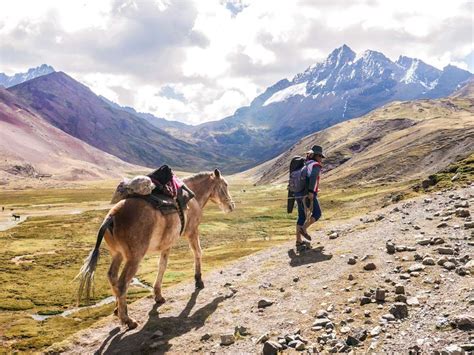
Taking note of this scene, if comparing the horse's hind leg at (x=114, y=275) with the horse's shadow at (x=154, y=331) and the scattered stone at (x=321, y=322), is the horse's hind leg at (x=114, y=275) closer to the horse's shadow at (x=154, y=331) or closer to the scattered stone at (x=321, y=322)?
the horse's shadow at (x=154, y=331)

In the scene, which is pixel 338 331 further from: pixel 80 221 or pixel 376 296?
pixel 80 221

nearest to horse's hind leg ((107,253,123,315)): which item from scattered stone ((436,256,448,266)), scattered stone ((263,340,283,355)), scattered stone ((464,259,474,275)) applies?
scattered stone ((263,340,283,355))

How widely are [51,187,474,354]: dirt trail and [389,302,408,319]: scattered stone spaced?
40 mm

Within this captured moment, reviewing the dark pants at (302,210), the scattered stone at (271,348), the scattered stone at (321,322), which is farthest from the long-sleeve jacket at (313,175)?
the scattered stone at (271,348)

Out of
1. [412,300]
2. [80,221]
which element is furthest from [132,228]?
[80,221]

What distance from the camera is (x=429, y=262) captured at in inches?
464

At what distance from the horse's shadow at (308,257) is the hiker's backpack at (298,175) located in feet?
9.52

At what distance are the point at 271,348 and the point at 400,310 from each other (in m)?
3.10

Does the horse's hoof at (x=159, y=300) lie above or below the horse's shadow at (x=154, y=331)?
above

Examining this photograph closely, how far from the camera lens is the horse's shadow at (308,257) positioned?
16.2 meters

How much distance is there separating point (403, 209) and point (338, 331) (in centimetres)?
1604

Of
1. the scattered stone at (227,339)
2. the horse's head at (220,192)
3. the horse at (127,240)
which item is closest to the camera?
the scattered stone at (227,339)

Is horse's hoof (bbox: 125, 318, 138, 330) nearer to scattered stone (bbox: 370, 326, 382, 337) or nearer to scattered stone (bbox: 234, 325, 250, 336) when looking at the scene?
scattered stone (bbox: 234, 325, 250, 336)

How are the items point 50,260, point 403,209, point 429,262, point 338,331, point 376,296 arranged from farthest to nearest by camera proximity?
point 50,260, point 403,209, point 429,262, point 376,296, point 338,331
